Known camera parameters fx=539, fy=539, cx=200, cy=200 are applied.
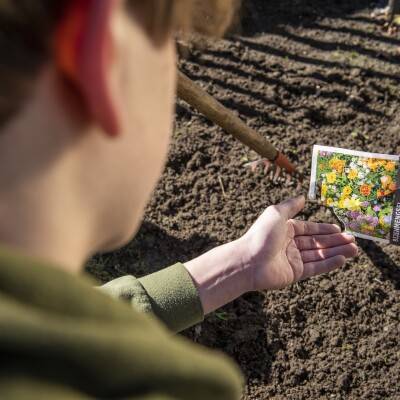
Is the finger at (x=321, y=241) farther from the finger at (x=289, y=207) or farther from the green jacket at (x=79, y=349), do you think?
the green jacket at (x=79, y=349)

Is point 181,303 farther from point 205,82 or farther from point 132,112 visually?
point 205,82

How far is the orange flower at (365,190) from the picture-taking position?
2.38m

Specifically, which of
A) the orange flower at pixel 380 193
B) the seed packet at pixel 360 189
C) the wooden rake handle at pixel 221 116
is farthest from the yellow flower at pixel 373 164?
the wooden rake handle at pixel 221 116

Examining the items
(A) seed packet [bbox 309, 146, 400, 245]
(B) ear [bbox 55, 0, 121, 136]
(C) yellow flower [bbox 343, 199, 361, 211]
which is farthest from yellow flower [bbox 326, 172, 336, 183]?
(B) ear [bbox 55, 0, 121, 136]

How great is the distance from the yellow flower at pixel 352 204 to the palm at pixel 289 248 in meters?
0.30

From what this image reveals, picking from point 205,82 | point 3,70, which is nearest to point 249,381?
point 205,82

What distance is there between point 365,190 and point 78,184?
192 centimetres

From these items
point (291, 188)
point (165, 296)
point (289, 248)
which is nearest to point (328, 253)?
point (289, 248)

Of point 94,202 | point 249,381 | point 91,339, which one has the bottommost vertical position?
point 249,381

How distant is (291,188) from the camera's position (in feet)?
8.79

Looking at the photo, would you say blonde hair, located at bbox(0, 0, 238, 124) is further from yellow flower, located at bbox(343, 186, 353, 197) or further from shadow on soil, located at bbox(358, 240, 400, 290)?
shadow on soil, located at bbox(358, 240, 400, 290)

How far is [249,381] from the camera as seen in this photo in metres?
2.25

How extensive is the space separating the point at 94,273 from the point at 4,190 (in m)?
1.98

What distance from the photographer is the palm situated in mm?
1887
